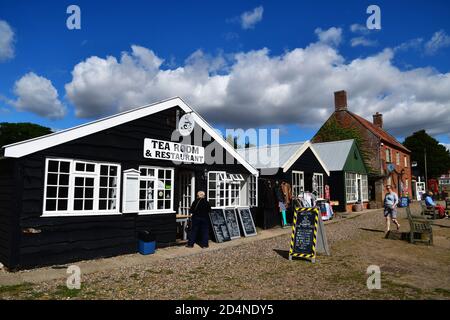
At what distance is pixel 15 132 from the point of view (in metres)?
47.4

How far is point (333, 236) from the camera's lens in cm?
1227

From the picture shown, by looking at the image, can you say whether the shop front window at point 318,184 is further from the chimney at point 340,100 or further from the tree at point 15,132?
the tree at point 15,132

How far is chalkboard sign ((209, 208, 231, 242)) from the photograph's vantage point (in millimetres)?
11203

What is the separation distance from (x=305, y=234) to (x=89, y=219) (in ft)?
18.5

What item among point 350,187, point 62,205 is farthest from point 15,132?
point 62,205

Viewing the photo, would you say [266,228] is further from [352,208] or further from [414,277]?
[352,208]

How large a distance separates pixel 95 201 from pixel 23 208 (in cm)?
169

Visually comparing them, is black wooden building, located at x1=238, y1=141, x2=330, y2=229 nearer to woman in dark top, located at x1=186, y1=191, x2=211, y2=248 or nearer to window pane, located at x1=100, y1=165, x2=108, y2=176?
woman in dark top, located at x1=186, y1=191, x2=211, y2=248

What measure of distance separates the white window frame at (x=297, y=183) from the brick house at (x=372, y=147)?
1094 cm

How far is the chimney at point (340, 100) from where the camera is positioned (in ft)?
101

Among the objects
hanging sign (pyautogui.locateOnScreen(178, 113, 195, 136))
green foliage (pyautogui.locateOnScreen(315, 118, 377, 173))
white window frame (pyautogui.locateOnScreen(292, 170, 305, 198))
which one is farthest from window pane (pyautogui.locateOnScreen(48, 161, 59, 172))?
green foliage (pyautogui.locateOnScreen(315, 118, 377, 173))

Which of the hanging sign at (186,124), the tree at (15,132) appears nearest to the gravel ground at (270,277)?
the hanging sign at (186,124)

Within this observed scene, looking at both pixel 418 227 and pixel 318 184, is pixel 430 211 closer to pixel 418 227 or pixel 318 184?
pixel 318 184
